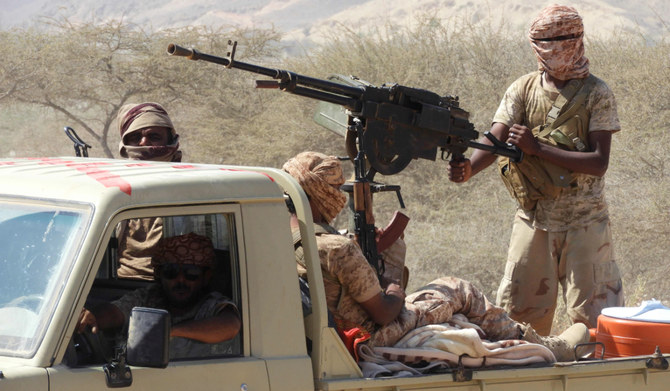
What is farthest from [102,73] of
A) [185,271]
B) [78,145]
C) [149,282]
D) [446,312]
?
[185,271]

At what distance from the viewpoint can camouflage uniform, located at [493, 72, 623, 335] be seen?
5.13 meters

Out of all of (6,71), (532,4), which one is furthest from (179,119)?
(532,4)

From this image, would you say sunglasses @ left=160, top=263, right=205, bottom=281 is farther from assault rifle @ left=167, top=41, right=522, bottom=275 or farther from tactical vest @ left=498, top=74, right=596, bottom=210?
tactical vest @ left=498, top=74, right=596, bottom=210

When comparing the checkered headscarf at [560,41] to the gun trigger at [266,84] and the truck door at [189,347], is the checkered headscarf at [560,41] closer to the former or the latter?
the gun trigger at [266,84]

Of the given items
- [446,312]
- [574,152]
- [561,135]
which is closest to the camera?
[446,312]

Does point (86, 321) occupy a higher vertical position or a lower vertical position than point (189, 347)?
higher

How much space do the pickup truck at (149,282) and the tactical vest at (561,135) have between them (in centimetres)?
181

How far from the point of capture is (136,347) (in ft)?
8.59

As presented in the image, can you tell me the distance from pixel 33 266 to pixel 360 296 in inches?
50.4

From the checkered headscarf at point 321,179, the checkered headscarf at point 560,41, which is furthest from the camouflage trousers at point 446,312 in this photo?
the checkered headscarf at point 560,41

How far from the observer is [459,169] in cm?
527

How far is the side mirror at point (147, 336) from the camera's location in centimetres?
260

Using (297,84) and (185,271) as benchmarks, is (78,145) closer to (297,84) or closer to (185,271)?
(297,84)

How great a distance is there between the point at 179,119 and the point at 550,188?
10.8 m
